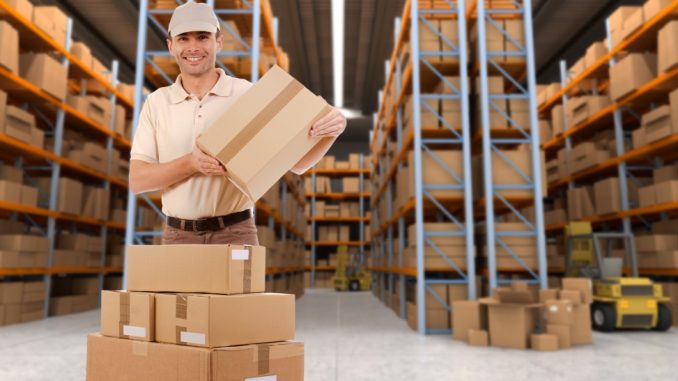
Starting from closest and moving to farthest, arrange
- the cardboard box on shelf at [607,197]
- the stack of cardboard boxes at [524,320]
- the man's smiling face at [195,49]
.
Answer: the man's smiling face at [195,49] < the stack of cardboard boxes at [524,320] < the cardboard box on shelf at [607,197]

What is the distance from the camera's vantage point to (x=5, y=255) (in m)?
6.72

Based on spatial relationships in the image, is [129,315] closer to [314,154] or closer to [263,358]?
[263,358]

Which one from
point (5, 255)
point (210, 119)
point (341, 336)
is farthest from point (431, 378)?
point (5, 255)

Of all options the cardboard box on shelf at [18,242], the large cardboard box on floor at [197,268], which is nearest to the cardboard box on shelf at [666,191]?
the large cardboard box on floor at [197,268]

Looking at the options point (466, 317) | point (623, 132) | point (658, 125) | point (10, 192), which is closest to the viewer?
point (466, 317)

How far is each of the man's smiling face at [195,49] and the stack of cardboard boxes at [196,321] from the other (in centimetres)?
63

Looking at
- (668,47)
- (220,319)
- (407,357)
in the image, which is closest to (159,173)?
(220,319)

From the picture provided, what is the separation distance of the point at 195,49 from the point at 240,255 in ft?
2.34

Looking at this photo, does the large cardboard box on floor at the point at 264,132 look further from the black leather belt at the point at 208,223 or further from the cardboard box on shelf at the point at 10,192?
the cardboard box on shelf at the point at 10,192

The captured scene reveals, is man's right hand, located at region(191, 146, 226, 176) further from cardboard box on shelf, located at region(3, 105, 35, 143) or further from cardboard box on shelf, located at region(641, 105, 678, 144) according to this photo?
cardboard box on shelf, located at region(641, 105, 678, 144)

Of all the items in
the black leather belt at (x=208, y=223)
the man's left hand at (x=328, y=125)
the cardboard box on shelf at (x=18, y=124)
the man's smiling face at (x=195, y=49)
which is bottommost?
the black leather belt at (x=208, y=223)

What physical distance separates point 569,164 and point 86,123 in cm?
920

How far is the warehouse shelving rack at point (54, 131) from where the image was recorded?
7.03 meters

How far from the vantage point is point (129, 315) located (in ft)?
5.59
